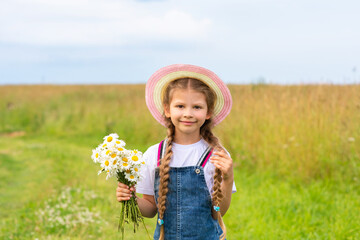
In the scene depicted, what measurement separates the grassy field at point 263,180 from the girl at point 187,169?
2065 mm

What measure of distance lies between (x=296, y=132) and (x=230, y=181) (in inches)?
191

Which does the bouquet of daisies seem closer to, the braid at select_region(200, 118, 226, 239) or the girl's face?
the girl's face

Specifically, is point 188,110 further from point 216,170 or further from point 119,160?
point 119,160

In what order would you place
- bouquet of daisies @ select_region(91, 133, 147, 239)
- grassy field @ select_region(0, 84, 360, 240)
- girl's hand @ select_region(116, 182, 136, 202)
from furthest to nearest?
grassy field @ select_region(0, 84, 360, 240) → girl's hand @ select_region(116, 182, 136, 202) → bouquet of daisies @ select_region(91, 133, 147, 239)

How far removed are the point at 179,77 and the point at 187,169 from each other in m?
0.67

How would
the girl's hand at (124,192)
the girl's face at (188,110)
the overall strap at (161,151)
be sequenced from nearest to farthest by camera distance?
1. the girl's hand at (124,192)
2. the girl's face at (188,110)
3. the overall strap at (161,151)

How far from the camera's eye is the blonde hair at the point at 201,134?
2.74 meters

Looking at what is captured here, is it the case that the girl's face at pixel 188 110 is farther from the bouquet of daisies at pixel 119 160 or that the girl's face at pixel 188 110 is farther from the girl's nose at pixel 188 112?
the bouquet of daisies at pixel 119 160

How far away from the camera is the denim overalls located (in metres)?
2.76

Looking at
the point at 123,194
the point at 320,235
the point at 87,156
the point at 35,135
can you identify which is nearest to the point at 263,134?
the point at 320,235

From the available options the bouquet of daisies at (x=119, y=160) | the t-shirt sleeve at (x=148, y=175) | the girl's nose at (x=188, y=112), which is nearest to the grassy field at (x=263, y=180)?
the t-shirt sleeve at (x=148, y=175)

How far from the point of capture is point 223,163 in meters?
2.70

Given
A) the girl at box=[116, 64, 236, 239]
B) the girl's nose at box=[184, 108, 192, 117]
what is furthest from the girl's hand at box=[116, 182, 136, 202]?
the girl's nose at box=[184, 108, 192, 117]

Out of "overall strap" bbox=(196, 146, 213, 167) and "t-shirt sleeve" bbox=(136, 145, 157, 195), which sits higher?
"overall strap" bbox=(196, 146, 213, 167)
